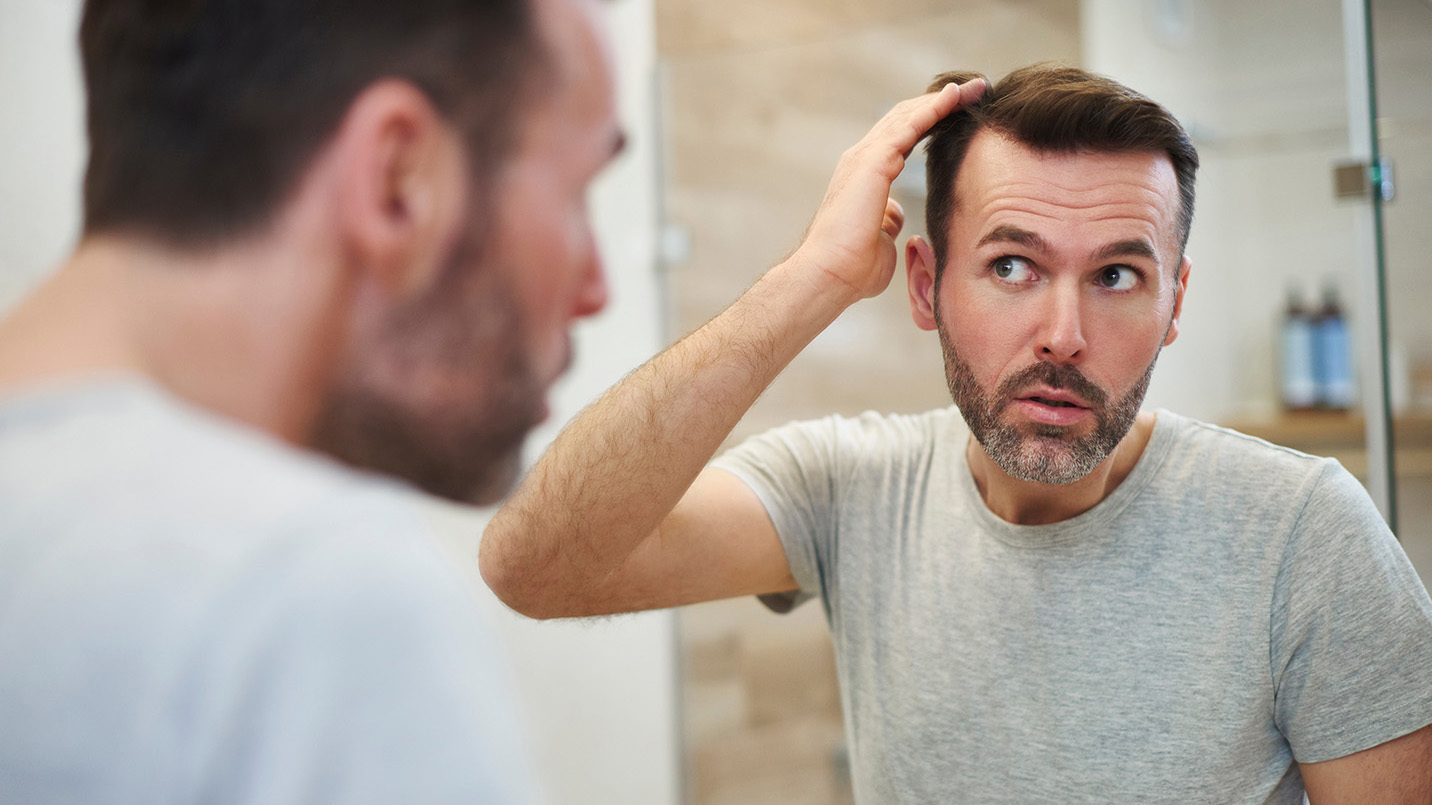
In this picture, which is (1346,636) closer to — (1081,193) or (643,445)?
(1081,193)

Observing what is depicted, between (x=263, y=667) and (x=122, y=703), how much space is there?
41 mm

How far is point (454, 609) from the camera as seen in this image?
299 mm

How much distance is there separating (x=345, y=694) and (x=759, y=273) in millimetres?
1556

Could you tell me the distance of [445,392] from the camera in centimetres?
36

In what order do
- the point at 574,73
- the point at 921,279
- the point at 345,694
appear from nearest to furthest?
the point at 345,694 < the point at 574,73 < the point at 921,279

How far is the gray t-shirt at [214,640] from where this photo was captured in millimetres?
278

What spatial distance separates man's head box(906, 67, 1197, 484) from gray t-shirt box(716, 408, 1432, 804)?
10 centimetres

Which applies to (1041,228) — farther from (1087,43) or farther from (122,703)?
(1087,43)

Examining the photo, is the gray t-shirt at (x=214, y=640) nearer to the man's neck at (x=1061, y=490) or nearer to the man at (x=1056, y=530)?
the man at (x=1056, y=530)

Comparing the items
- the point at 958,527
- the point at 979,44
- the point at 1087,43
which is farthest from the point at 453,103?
the point at 1087,43

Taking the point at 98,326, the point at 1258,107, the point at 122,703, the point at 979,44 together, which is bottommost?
the point at 122,703

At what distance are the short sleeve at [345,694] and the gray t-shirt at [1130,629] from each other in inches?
27.7

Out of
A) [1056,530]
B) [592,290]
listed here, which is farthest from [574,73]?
[1056,530]

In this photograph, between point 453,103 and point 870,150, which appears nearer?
point 453,103
